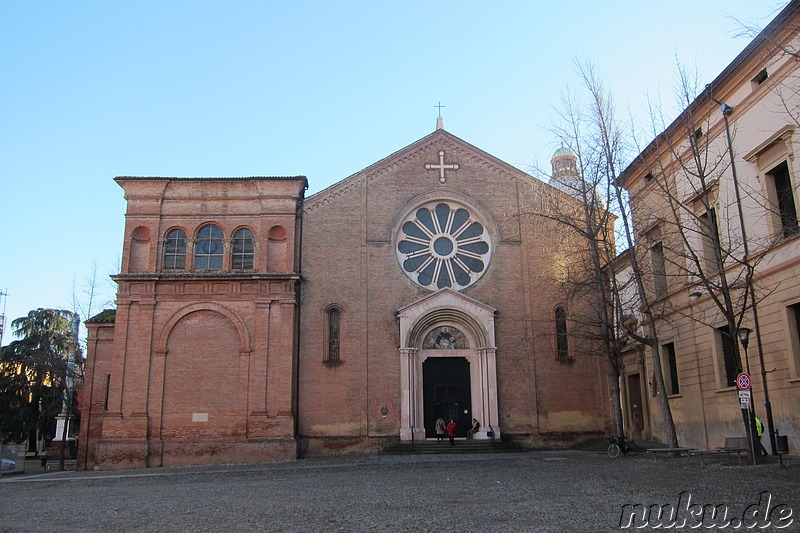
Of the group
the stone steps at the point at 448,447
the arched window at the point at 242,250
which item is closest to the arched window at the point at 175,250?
the arched window at the point at 242,250

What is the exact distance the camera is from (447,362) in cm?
2712

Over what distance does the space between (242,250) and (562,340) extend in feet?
43.7

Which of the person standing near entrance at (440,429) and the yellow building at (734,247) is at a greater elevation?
the yellow building at (734,247)

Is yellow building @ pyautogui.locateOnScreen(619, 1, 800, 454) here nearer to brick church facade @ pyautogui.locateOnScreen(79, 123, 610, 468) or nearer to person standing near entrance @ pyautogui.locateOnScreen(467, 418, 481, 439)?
brick church facade @ pyautogui.locateOnScreen(79, 123, 610, 468)

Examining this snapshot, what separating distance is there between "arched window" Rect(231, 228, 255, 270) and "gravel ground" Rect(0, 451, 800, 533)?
9.23m

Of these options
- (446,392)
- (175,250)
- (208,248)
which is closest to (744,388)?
(446,392)

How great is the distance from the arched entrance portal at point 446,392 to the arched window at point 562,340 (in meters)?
3.73

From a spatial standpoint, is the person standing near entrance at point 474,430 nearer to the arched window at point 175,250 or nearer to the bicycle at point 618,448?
the bicycle at point 618,448

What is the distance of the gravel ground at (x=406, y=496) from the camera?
31.4ft

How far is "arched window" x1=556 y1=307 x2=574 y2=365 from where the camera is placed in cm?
2705

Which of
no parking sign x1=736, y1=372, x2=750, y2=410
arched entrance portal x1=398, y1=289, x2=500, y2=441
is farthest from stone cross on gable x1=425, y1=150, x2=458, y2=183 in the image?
no parking sign x1=736, y1=372, x2=750, y2=410

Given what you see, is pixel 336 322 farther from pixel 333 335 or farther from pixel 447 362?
pixel 447 362

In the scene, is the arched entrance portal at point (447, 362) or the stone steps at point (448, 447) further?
the arched entrance portal at point (447, 362)

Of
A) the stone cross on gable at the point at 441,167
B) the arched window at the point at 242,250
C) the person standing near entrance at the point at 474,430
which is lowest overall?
the person standing near entrance at the point at 474,430
